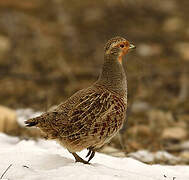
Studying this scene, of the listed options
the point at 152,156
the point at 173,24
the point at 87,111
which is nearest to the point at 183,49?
the point at 173,24

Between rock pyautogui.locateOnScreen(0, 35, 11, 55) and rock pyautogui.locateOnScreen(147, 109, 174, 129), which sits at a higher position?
rock pyautogui.locateOnScreen(0, 35, 11, 55)

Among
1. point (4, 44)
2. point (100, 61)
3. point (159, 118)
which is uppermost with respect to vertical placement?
point (4, 44)

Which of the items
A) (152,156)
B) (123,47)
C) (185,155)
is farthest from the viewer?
(185,155)

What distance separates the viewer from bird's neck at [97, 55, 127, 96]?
4480 mm

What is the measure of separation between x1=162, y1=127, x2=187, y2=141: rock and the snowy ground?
80.9 inches

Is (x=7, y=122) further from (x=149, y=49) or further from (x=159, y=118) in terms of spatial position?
(x=149, y=49)

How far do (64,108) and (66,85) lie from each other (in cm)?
482

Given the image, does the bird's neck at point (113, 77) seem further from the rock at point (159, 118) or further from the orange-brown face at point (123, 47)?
the rock at point (159, 118)

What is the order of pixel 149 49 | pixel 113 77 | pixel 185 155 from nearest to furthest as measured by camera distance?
1. pixel 113 77
2. pixel 185 155
3. pixel 149 49

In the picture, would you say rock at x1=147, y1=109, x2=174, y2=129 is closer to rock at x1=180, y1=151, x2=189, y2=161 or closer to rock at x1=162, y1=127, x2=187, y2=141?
rock at x1=162, y1=127, x2=187, y2=141

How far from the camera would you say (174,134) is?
7.44 metres

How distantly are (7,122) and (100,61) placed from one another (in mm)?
3970

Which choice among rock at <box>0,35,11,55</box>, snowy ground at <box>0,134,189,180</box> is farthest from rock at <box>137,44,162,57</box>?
snowy ground at <box>0,134,189,180</box>

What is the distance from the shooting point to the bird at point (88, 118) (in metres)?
4.21
